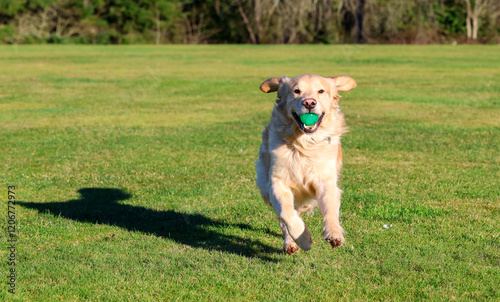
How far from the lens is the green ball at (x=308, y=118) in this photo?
16.8ft

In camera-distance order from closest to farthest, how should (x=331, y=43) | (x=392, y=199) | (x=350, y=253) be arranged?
(x=350, y=253) → (x=392, y=199) → (x=331, y=43)

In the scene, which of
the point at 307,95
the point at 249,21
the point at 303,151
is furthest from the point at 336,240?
the point at 249,21

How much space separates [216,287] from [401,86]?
19.2 meters

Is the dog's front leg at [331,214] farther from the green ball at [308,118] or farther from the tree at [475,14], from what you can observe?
the tree at [475,14]

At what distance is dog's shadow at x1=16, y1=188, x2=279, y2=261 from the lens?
5.63 meters

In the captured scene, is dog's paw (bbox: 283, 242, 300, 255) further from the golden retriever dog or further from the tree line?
the tree line

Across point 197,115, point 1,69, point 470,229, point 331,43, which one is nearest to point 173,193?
point 470,229

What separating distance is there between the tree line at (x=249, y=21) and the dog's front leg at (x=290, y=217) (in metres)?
49.4

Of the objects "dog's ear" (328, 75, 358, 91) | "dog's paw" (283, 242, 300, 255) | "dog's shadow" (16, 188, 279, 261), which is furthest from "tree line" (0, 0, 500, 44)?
"dog's paw" (283, 242, 300, 255)

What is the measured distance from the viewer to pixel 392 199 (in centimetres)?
717

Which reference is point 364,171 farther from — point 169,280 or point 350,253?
point 169,280

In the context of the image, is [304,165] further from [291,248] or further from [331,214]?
[291,248]

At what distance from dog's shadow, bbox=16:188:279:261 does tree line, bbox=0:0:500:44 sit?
47.9 metres

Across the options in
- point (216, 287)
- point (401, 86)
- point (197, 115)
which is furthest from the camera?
point (401, 86)
